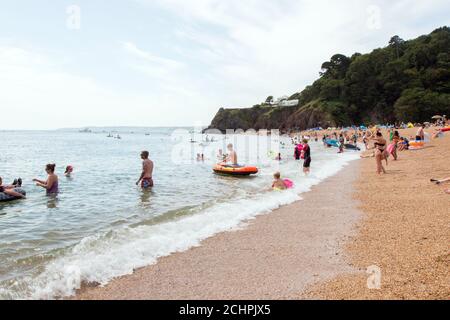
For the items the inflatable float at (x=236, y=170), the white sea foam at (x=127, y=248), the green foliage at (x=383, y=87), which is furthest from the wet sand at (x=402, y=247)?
the green foliage at (x=383, y=87)

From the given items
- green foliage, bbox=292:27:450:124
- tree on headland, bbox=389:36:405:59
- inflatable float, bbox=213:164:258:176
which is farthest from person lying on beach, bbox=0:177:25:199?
tree on headland, bbox=389:36:405:59

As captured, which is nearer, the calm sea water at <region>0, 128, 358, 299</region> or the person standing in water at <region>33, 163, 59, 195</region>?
the calm sea water at <region>0, 128, 358, 299</region>

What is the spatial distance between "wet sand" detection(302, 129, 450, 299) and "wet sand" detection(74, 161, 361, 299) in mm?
330

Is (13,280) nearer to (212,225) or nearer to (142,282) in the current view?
(142,282)

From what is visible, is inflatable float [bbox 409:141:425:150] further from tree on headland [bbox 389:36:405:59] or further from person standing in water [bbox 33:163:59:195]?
tree on headland [bbox 389:36:405:59]

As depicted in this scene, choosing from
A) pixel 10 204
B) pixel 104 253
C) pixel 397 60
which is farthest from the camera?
pixel 397 60

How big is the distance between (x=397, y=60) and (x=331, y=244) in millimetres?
91286

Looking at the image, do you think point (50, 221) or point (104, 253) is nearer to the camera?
point (104, 253)

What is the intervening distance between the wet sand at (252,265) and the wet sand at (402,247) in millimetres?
330

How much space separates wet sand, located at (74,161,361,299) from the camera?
4.26m

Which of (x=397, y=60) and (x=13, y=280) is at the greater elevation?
(x=397, y=60)

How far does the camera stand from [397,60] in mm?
83438
